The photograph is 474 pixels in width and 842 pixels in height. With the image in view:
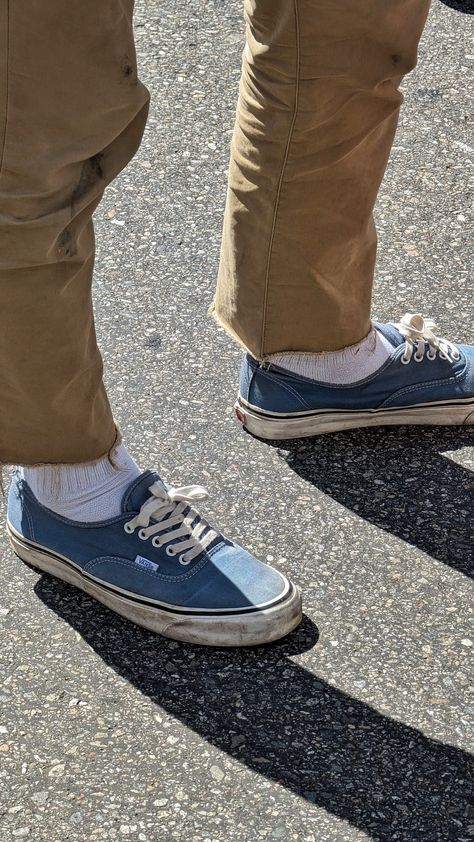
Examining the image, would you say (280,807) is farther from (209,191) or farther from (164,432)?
(209,191)

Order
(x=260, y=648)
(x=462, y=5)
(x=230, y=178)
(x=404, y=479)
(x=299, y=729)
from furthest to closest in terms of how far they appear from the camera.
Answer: (x=462, y=5), (x=404, y=479), (x=230, y=178), (x=260, y=648), (x=299, y=729)

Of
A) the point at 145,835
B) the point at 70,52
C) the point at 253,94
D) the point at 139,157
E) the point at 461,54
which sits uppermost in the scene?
the point at 70,52

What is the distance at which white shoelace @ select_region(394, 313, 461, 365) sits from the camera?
88.4 inches

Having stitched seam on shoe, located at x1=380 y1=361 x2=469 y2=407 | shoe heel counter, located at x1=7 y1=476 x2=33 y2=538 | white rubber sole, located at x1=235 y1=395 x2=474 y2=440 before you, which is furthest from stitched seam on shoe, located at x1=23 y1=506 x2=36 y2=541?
stitched seam on shoe, located at x1=380 y1=361 x2=469 y2=407

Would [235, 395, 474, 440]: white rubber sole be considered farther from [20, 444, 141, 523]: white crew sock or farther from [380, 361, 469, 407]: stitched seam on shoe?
[20, 444, 141, 523]: white crew sock

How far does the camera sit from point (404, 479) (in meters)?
2.16

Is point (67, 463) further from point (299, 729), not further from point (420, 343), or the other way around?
point (420, 343)

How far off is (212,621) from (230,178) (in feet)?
2.63

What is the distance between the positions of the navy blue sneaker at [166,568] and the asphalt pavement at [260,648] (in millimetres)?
45

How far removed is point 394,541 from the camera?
6.68ft

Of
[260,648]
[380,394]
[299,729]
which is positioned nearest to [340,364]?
[380,394]

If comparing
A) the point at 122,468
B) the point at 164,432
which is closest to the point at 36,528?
the point at 122,468

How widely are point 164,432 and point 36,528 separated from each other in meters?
0.43

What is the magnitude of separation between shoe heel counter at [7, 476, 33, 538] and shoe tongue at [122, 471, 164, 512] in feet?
0.58
